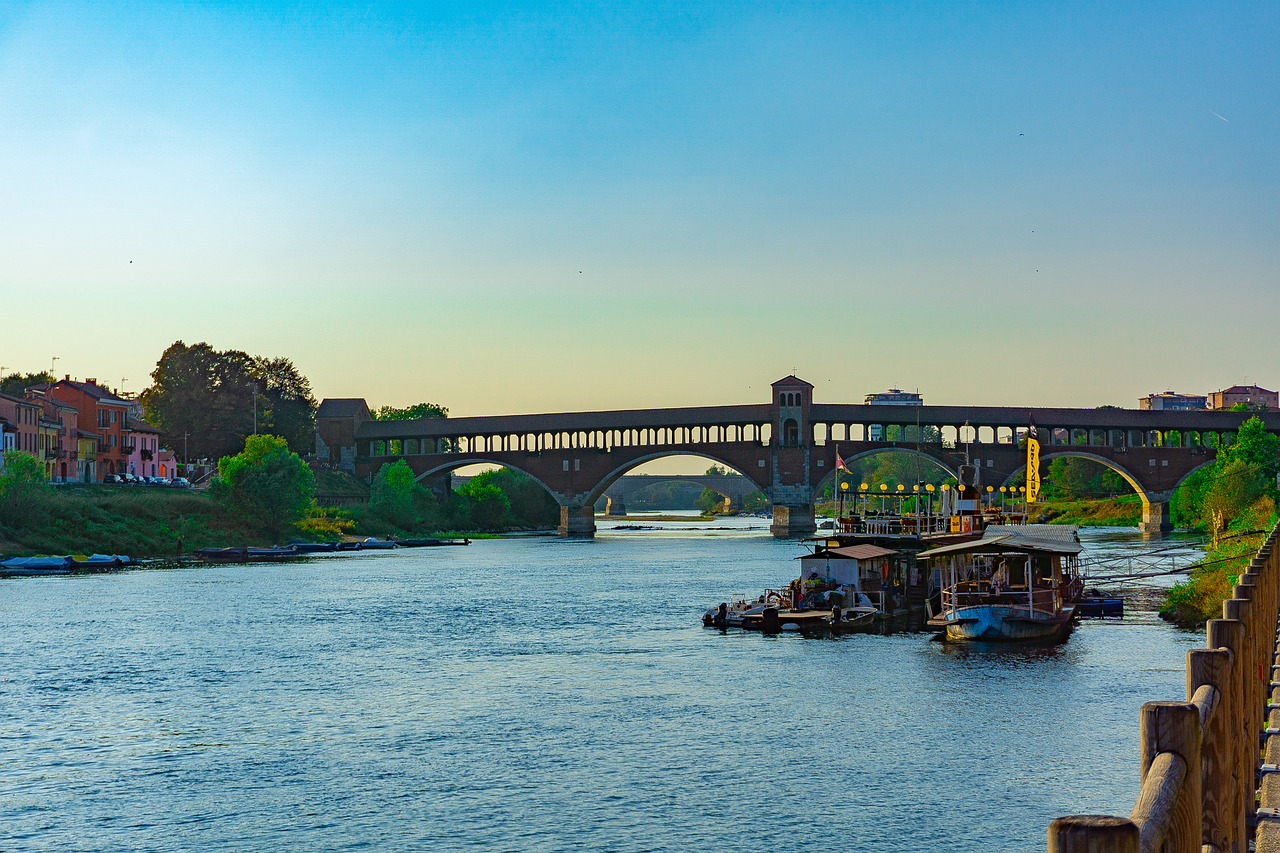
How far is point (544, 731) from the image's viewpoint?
30109 mm

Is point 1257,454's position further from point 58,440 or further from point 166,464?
point 166,464

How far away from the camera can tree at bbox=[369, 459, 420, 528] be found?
13088 cm

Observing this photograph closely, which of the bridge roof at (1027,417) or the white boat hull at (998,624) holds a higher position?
the bridge roof at (1027,417)

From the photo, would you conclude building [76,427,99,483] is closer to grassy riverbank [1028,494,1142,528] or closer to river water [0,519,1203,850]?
river water [0,519,1203,850]

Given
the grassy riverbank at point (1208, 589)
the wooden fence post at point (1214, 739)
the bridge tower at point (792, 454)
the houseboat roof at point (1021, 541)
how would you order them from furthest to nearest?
the bridge tower at point (792, 454), the houseboat roof at point (1021, 541), the grassy riverbank at point (1208, 589), the wooden fence post at point (1214, 739)

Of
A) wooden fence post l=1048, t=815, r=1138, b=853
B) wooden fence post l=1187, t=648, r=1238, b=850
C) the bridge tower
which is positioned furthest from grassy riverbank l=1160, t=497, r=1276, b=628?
the bridge tower

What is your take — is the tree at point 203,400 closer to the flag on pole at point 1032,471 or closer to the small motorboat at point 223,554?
the small motorboat at point 223,554

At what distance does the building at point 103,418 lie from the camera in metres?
118

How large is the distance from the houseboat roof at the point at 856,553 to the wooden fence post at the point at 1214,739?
46.0 meters

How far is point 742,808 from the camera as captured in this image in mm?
23297

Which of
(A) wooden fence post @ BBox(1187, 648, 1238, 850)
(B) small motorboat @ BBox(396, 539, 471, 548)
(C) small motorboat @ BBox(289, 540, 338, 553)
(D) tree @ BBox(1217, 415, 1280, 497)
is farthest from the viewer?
(B) small motorboat @ BBox(396, 539, 471, 548)

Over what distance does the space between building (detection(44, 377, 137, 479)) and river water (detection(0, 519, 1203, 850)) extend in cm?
6658

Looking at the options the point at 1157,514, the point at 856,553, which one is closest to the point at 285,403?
the point at 1157,514

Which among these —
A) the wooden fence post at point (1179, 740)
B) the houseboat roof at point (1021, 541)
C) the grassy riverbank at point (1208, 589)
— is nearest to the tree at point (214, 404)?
the houseboat roof at point (1021, 541)
